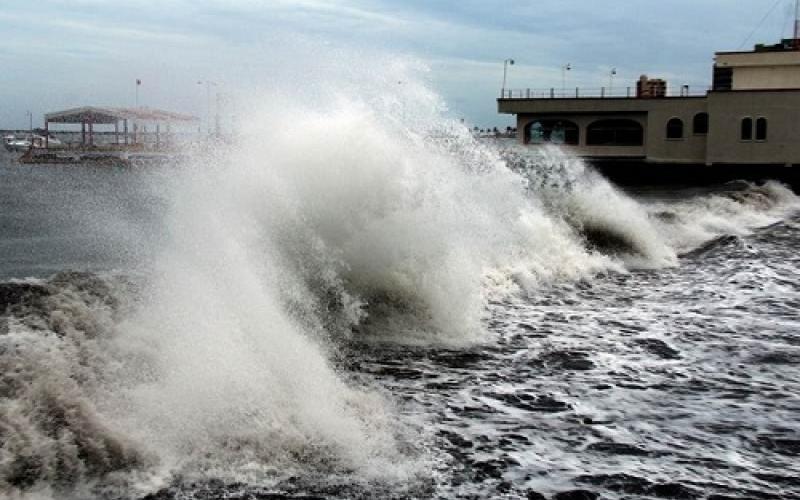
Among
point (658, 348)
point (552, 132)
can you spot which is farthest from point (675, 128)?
point (658, 348)

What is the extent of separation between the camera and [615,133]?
5075cm

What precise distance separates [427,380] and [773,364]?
4.00 meters

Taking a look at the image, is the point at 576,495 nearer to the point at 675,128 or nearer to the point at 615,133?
the point at 675,128

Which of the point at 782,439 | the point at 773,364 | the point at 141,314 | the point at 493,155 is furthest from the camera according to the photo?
→ the point at 493,155

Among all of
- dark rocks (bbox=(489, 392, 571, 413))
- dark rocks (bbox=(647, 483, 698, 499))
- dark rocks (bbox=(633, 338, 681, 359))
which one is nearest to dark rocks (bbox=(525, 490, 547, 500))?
dark rocks (bbox=(647, 483, 698, 499))

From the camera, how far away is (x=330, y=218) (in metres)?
10.9

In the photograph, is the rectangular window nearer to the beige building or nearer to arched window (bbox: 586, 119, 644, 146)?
the beige building

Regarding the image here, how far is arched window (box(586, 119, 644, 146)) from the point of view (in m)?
50.2

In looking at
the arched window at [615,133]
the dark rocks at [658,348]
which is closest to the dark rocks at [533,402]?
the dark rocks at [658,348]

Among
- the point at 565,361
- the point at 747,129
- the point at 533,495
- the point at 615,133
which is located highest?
the point at 747,129

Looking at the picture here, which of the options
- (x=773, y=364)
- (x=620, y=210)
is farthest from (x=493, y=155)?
(x=773, y=364)

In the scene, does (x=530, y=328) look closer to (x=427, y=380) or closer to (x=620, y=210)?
(x=427, y=380)

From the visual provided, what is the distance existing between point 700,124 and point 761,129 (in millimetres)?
3449

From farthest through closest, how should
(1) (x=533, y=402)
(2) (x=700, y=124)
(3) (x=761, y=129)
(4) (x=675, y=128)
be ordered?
(4) (x=675, y=128)
(2) (x=700, y=124)
(3) (x=761, y=129)
(1) (x=533, y=402)
